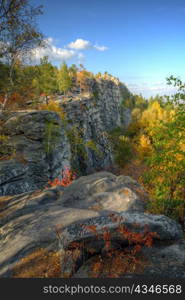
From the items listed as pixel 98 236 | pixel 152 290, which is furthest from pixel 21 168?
pixel 152 290

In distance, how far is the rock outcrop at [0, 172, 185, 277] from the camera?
5.15 metres

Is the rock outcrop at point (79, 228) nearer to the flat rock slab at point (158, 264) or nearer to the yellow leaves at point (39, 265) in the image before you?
the flat rock slab at point (158, 264)

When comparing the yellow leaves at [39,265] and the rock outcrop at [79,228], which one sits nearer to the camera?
the yellow leaves at [39,265]

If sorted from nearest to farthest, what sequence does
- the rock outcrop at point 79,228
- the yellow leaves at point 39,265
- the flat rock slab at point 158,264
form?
the flat rock slab at point 158,264
the yellow leaves at point 39,265
the rock outcrop at point 79,228

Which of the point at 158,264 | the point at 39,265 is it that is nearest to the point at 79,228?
the point at 39,265

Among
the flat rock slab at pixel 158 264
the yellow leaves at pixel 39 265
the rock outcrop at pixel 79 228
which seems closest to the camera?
the flat rock slab at pixel 158 264

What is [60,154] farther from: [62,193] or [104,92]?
[104,92]

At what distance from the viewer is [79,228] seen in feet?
18.8

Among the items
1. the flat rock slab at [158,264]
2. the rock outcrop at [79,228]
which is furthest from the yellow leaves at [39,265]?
the flat rock slab at [158,264]

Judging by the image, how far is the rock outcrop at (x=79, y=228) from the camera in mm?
5153

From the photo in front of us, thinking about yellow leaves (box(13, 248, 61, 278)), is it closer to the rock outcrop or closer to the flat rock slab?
the rock outcrop

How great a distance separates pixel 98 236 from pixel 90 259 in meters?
0.66

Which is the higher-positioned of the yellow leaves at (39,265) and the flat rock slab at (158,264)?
the flat rock slab at (158,264)

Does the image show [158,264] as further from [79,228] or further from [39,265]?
[39,265]
